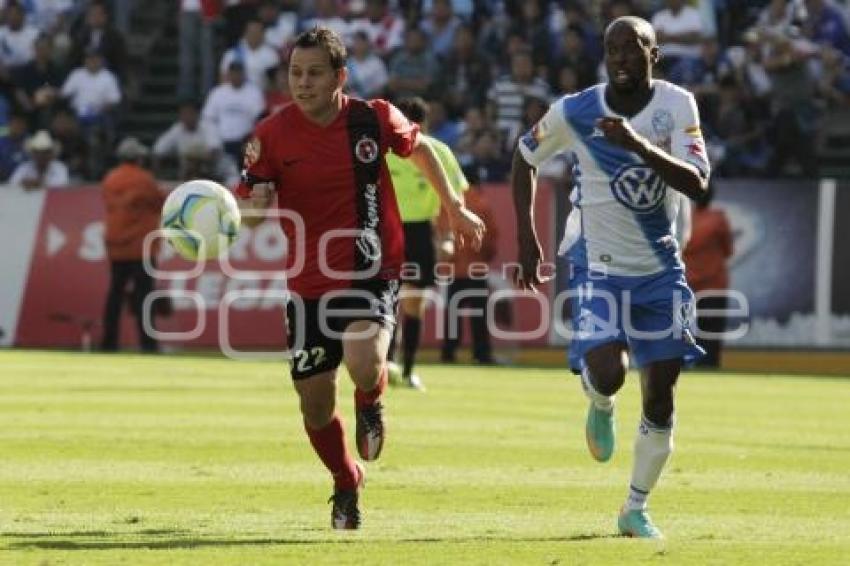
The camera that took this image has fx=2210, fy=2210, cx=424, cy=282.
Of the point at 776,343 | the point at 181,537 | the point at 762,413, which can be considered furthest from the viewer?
the point at 776,343

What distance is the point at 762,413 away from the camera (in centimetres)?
1936

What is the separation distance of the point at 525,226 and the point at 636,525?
60.0 inches

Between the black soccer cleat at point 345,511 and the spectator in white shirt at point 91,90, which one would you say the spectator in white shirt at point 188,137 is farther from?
the black soccer cleat at point 345,511

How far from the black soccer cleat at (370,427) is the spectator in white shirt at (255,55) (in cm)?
1948

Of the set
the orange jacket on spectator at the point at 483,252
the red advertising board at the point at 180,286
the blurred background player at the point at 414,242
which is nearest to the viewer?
the blurred background player at the point at 414,242

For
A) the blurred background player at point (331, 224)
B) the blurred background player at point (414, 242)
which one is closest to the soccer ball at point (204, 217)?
the blurred background player at point (331, 224)

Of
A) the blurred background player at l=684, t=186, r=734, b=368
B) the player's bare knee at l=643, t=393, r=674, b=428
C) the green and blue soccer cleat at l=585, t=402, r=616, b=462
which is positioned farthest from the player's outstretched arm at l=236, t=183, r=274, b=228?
the blurred background player at l=684, t=186, r=734, b=368

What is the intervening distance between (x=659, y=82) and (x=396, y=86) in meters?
18.6

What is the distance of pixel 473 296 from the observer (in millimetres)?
27719

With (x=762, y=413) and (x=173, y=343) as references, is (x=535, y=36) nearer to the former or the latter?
(x=173, y=343)

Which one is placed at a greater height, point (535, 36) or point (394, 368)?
point (535, 36)

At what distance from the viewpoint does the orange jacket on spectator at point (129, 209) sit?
28.1 metres

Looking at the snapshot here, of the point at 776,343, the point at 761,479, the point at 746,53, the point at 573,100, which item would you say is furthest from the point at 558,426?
the point at 746,53

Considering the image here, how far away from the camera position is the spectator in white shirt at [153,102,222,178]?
97.0ft
